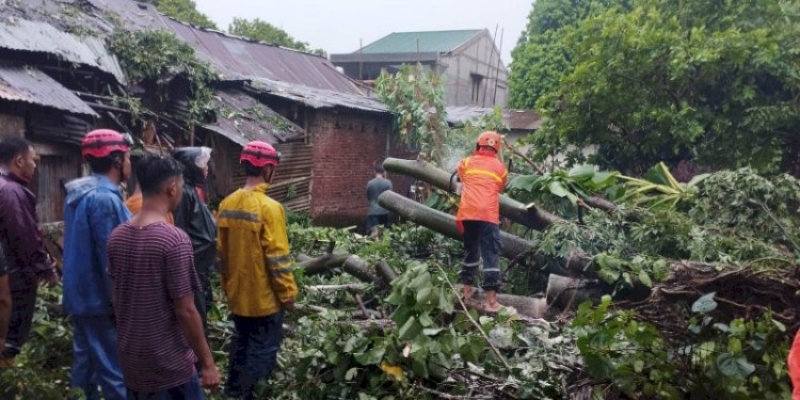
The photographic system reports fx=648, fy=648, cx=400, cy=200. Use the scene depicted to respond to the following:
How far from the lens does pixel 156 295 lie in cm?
271

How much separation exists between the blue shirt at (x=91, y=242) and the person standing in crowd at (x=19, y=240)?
644mm

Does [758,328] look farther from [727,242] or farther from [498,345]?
[727,242]

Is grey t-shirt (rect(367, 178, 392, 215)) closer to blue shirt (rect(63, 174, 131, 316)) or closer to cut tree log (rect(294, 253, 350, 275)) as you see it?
cut tree log (rect(294, 253, 350, 275))

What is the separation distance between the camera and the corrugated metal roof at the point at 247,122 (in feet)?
31.8

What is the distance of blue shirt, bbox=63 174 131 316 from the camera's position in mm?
3354

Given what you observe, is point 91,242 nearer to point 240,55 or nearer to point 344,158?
point 344,158

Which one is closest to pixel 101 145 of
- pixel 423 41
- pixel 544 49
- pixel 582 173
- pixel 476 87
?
pixel 582 173

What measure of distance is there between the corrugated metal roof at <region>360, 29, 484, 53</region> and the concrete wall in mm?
517

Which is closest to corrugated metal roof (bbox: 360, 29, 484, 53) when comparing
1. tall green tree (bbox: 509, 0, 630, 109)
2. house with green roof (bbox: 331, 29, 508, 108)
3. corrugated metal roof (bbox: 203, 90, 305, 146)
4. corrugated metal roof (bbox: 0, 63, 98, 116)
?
house with green roof (bbox: 331, 29, 508, 108)

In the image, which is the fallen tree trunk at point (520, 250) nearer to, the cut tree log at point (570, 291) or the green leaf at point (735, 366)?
the cut tree log at point (570, 291)

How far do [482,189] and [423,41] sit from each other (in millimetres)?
24454

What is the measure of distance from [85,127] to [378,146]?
7.80 m

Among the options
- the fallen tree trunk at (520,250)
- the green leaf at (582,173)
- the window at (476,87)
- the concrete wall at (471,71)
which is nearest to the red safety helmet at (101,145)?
the fallen tree trunk at (520,250)

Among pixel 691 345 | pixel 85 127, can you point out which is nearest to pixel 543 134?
pixel 85 127
